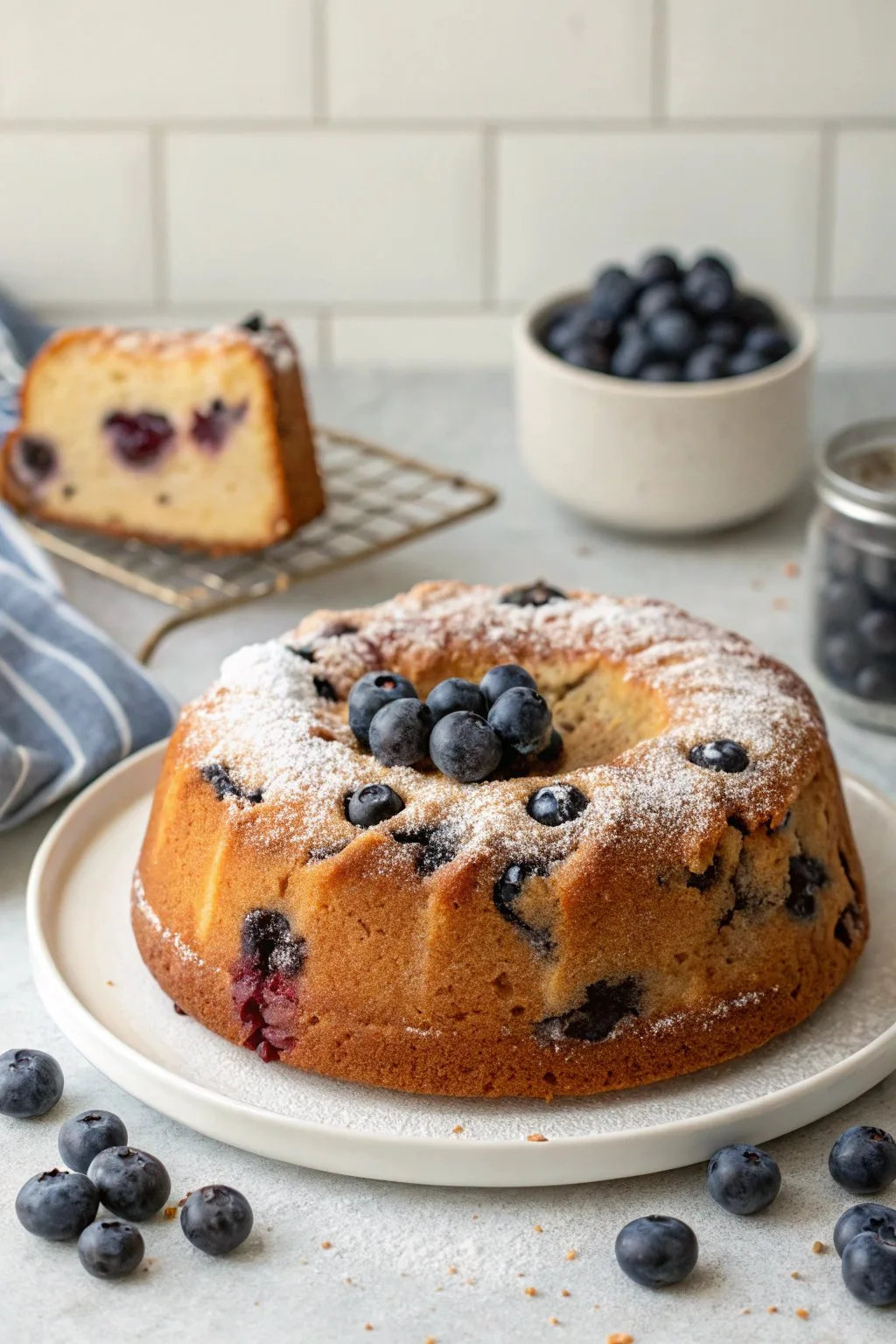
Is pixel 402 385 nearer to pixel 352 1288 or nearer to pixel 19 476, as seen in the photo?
pixel 19 476

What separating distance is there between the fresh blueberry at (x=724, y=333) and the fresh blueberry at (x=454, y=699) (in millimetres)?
1079

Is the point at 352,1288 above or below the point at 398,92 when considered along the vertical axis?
below

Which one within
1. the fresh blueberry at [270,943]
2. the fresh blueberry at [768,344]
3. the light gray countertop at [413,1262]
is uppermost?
the fresh blueberry at [768,344]

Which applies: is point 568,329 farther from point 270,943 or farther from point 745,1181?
point 745,1181

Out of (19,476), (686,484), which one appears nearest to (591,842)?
(686,484)

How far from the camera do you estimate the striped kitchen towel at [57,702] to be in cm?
181

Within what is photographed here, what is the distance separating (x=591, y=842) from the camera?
1.35m

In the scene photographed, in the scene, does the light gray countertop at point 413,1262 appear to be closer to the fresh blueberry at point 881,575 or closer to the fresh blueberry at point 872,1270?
the fresh blueberry at point 872,1270

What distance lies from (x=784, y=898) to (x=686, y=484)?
1080mm

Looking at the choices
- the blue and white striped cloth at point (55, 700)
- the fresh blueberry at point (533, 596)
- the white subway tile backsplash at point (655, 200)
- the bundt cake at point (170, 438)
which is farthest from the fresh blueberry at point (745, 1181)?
the white subway tile backsplash at point (655, 200)

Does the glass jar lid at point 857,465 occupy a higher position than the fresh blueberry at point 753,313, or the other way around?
the fresh blueberry at point 753,313

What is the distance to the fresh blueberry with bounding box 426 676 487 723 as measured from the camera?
147 centimetres

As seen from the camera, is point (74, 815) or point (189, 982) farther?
point (74, 815)

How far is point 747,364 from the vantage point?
7.84 feet
